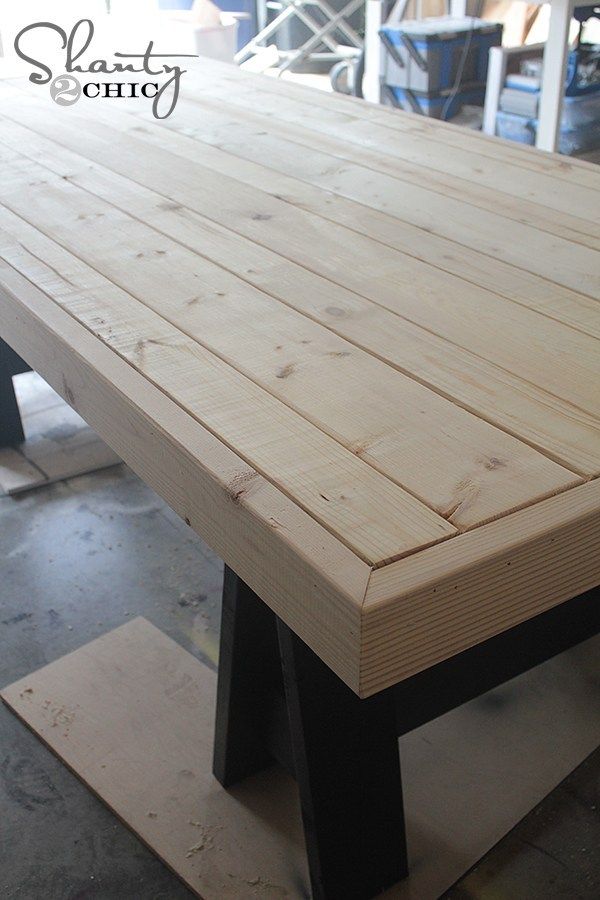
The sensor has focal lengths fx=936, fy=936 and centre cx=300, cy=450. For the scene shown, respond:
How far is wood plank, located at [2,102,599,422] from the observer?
0.98 meters

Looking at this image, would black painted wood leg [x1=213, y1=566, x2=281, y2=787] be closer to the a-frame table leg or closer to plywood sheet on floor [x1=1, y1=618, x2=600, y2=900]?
plywood sheet on floor [x1=1, y1=618, x2=600, y2=900]

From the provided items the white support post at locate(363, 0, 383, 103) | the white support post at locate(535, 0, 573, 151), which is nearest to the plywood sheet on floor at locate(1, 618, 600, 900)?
the white support post at locate(535, 0, 573, 151)

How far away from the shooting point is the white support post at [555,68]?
2.94 metres

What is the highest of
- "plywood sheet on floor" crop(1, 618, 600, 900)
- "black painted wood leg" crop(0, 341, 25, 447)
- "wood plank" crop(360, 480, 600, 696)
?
"wood plank" crop(360, 480, 600, 696)

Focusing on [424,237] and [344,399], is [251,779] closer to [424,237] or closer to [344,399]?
[344,399]

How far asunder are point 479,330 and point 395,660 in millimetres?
492

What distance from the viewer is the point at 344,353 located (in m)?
1.00

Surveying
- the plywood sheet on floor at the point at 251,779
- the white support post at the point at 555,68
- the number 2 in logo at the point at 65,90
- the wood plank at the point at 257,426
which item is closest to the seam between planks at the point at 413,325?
the wood plank at the point at 257,426

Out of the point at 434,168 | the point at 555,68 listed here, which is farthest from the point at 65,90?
the point at 555,68

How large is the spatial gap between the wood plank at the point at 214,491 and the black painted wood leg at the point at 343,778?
0.65ft

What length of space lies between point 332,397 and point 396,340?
Answer: 156 millimetres

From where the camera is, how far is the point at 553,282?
1.19 meters

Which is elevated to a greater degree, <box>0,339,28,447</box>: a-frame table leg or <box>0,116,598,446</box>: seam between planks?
<box>0,116,598,446</box>: seam between planks

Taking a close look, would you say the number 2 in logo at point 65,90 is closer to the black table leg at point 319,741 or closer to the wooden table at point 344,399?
the wooden table at point 344,399
